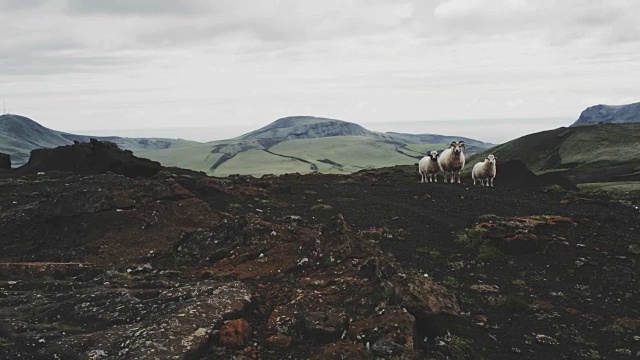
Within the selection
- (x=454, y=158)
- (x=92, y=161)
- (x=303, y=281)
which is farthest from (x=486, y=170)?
(x=92, y=161)

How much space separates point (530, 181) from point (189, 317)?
145ft

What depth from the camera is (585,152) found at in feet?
249

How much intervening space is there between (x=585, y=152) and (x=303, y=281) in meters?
78.2

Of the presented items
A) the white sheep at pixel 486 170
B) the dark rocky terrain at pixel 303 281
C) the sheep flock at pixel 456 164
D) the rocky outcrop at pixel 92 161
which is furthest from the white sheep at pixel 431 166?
the rocky outcrop at pixel 92 161

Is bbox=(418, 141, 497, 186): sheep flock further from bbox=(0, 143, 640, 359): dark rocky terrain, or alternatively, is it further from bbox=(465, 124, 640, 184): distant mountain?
bbox=(465, 124, 640, 184): distant mountain

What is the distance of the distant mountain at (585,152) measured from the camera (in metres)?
58.5

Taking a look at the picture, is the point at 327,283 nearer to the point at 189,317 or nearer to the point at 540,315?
the point at 189,317

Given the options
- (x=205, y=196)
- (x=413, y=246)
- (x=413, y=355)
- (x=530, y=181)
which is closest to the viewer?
(x=413, y=355)

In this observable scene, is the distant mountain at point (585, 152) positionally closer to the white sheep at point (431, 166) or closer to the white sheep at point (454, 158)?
the white sheep at point (431, 166)

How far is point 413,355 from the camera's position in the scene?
8758mm

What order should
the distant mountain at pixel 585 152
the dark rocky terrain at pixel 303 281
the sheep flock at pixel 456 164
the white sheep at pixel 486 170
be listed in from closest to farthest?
1. the dark rocky terrain at pixel 303 281
2. the white sheep at pixel 486 170
3. the sheep flock at pixel 456 164
4. the distant mountain at pixel 585 152

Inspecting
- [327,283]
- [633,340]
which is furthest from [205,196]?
[633,340]

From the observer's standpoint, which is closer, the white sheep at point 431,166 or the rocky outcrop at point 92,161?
the rocky outcrop at point 92,161

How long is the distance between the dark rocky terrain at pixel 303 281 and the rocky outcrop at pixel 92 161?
1181 cm
